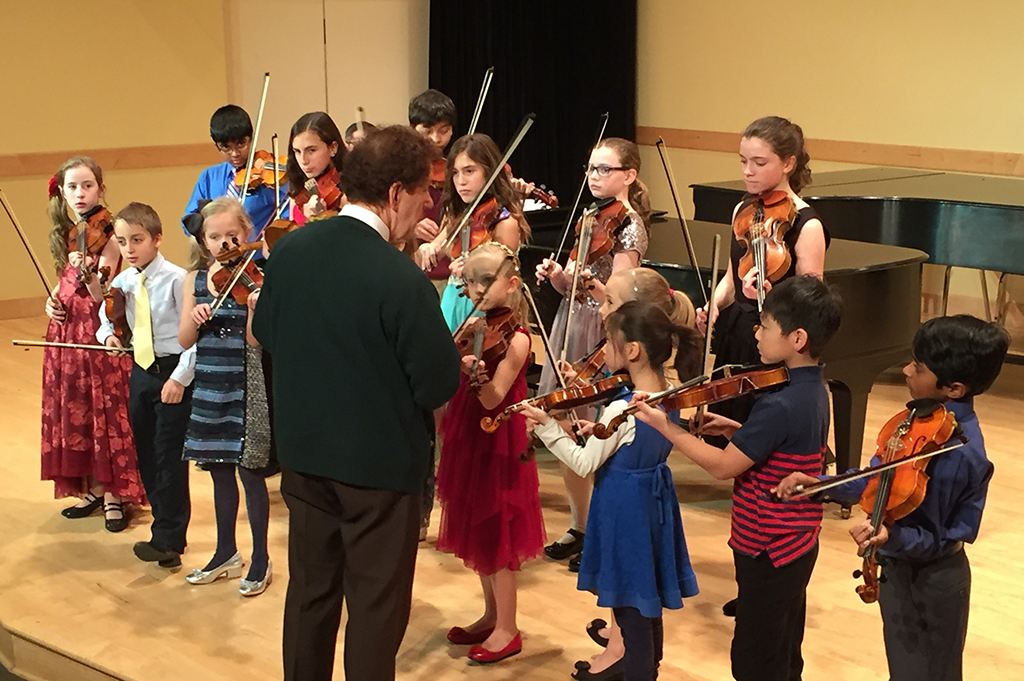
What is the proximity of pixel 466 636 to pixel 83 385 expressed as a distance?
1.63 metres

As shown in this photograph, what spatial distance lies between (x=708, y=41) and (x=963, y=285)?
2530 mm

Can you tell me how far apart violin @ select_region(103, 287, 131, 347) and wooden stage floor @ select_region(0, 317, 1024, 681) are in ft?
2.24

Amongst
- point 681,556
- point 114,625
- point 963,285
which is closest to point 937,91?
point 963,285

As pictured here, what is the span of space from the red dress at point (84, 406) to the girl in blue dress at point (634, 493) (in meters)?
1.90

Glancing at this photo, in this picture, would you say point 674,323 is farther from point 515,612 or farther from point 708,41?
point 708,41

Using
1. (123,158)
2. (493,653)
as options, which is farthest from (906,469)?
(123,158)

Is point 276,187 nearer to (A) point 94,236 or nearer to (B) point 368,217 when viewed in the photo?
(A) point 94,236

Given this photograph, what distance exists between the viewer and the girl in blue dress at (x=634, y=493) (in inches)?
95.2

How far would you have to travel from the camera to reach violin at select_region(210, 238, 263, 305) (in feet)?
10.2

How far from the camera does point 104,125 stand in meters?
7.00

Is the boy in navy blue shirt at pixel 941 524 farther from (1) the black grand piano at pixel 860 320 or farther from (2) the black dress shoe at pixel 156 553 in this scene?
(2) the black dress shoe at pixel 156 553

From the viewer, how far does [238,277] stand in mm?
3125

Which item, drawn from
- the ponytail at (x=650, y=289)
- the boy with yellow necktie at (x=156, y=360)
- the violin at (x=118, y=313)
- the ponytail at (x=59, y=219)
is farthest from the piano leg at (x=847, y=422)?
the ponytail at (x=59, y=219)

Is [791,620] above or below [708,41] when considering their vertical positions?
below
